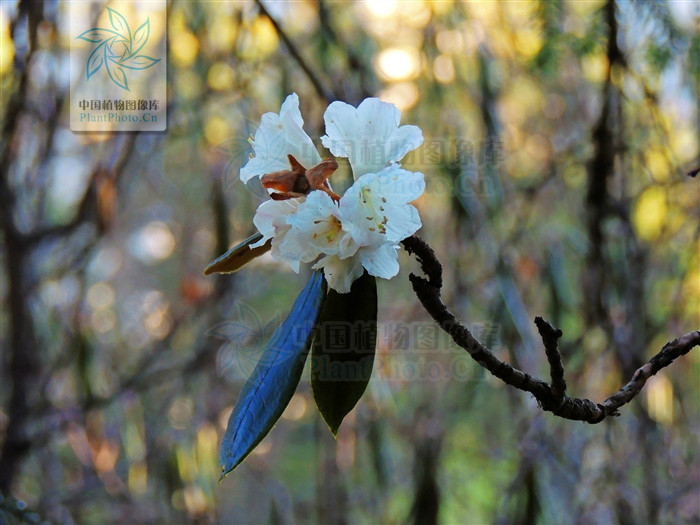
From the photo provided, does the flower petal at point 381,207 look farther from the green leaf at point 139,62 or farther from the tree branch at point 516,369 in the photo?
the green leaf at point 139,62

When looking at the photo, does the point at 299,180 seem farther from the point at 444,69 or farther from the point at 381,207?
the point at 444,69

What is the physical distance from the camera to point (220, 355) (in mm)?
1745

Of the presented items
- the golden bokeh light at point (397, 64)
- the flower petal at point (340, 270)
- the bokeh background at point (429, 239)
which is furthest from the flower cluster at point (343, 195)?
the golden bokeh light at point (397, 64)

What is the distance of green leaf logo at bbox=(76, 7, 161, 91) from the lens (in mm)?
1428

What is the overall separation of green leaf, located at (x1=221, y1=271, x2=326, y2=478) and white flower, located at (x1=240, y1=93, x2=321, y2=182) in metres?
0.10

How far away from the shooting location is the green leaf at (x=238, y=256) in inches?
23.1

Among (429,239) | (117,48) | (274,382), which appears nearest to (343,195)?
(274,382)

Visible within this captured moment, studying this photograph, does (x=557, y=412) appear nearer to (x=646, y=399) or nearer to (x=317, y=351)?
(x=317, y=351)

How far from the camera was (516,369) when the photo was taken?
1.76 feet

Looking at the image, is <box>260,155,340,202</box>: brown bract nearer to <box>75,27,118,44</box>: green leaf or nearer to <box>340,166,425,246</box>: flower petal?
<box>340,166,425,246</box>: flower petal

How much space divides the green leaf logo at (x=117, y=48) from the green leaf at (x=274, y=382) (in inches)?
40.6

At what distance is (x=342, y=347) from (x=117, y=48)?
44.0 inches

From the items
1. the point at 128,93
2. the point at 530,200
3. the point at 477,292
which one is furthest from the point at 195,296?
the point at 530,200

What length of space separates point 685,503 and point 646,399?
42 centimetres
